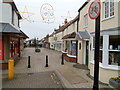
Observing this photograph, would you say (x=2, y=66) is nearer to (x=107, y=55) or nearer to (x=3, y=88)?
(x=3, y=88)

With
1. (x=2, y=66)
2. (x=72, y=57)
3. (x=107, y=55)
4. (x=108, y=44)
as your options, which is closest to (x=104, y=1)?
(x=108, y=44)

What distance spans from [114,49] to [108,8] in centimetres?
240

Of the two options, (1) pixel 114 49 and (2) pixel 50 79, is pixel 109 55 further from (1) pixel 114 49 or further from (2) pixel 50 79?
(2) pixel 50 79

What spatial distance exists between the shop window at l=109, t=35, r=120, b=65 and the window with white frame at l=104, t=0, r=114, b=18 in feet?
4.46

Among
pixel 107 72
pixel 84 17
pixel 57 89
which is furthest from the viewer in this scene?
pixel 84 17

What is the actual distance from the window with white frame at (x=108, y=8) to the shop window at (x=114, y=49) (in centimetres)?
136

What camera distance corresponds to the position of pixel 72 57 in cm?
1137

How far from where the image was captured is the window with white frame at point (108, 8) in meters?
5.39

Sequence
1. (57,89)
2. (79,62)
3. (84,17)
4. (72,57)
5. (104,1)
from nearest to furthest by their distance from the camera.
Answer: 1. (57,89)
2. (104,1)
3. (84,17)
4. (79,62)
5. (72,57)

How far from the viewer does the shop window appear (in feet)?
16.5

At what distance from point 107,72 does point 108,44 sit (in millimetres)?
1437

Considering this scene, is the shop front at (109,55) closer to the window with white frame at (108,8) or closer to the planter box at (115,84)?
the planter box at (115,84)

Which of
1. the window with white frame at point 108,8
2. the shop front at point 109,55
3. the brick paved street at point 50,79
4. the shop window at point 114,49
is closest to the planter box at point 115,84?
the shop front at point 109,55

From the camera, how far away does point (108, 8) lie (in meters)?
5.65
